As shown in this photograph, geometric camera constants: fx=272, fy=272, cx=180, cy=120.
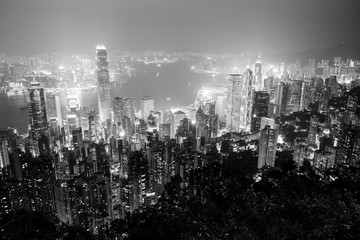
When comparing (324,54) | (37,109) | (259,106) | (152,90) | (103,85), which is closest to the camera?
(37,109)

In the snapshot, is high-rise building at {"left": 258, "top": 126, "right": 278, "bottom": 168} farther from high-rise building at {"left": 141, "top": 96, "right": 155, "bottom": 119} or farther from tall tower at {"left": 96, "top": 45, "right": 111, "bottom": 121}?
tall tower at {"left": 96, "top": 45, "right": 111, "bottom": 121}

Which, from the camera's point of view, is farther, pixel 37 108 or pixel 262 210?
pixel 37 108

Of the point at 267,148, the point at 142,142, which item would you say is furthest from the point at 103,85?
the point at 267,148

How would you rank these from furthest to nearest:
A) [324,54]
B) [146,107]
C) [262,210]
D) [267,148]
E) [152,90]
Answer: [324,54] → [152,90] → [146,107] → [267,148] → [262,210]

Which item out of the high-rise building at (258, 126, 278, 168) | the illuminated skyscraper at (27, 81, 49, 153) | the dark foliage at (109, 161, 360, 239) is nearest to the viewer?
the dark foliage at (109, 161, 360, 239)

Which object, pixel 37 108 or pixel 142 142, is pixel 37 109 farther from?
pixel 142 142

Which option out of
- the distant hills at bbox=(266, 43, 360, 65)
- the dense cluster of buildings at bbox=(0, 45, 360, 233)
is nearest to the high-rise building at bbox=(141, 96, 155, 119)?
the dense cluster of buildings at bbox=(0, 45, 360, 233)
